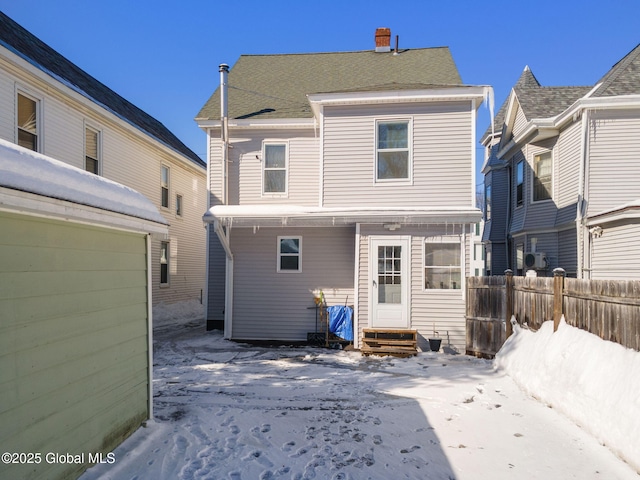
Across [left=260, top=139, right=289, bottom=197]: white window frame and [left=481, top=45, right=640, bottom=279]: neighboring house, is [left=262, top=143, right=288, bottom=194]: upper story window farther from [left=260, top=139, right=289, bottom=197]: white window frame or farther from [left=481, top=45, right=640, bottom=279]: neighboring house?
[left=481, top=45, right=640, bottom=279]: neighboring house

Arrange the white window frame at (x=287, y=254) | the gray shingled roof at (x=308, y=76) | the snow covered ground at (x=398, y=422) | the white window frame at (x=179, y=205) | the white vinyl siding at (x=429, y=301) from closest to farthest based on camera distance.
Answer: the snow covered ground at (x=398, y=422) → the white vinyl siding at (x=429, y=301) → the white window frame at (x=287, y=254) → the gray shingled roof at (x=308, y=76) → the white window frame at (x=179, y=205)

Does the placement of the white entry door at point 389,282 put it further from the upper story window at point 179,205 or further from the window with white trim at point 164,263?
the upper story window at point 179,205

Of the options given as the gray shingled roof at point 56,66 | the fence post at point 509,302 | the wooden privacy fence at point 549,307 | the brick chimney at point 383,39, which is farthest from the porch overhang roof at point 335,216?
the brick chimney at point 383,39

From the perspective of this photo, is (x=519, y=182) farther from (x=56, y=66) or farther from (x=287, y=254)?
(x=56, y=66)

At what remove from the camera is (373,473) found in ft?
11.9

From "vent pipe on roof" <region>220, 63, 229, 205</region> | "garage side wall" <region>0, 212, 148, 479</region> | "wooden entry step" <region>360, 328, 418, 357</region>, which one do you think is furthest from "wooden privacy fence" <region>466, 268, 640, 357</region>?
"vent pipe on roof" <region>220, 63, 229, 205</region>

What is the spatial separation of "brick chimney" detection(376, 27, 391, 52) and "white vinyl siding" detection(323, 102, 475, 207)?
5.16 metres

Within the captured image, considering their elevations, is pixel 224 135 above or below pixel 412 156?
above

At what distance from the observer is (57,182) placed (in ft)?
9.80

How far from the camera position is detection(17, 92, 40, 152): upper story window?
9.26 m

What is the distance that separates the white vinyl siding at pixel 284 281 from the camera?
10.2m

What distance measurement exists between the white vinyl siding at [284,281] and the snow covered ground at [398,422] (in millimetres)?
2842

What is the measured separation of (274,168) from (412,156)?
11.9ft

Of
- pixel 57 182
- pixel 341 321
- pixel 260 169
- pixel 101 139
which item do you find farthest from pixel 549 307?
pixel 101 139
